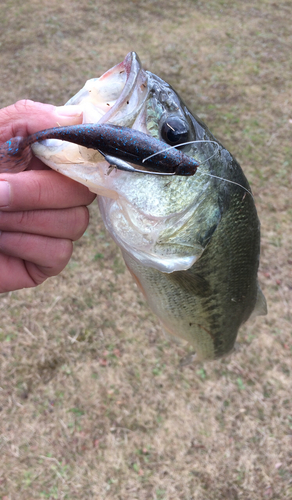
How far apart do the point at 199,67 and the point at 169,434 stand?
483 cm

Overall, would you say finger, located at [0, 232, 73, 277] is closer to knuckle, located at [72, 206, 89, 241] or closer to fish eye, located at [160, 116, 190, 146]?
knuckle, located at [72, 206, 89, 241]

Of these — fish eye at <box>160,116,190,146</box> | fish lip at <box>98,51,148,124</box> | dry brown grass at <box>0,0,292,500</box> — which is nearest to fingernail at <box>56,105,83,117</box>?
fish lip at <box>98,51,148,124</box>

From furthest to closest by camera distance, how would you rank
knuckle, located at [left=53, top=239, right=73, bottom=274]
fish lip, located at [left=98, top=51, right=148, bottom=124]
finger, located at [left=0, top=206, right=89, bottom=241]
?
knuckle, located at [left=53, top=239, right=73, bottom=274], finger, located at [left=0, top=206, right=89, bottom=241], fish lip, located at [left=98, top=51, right=148, bottom=124]

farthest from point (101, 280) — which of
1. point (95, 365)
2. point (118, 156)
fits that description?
point (118, 156)

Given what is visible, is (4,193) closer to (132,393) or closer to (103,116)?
(103,116)

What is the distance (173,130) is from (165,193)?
172 mm

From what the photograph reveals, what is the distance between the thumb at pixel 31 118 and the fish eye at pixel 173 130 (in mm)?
257

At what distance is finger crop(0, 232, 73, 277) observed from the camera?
119 cm

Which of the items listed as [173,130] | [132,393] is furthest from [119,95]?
[132,393]

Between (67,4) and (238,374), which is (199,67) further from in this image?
(238,374)

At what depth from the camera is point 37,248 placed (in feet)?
4.03

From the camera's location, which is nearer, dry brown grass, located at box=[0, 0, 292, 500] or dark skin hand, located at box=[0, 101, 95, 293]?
dark skin hand, located at box=[0, 101, 95, 293]

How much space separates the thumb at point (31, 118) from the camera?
3.52ft

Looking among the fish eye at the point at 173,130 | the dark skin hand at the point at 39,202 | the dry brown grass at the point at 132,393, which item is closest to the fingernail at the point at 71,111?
the dark skin hand at the point at 39,202
